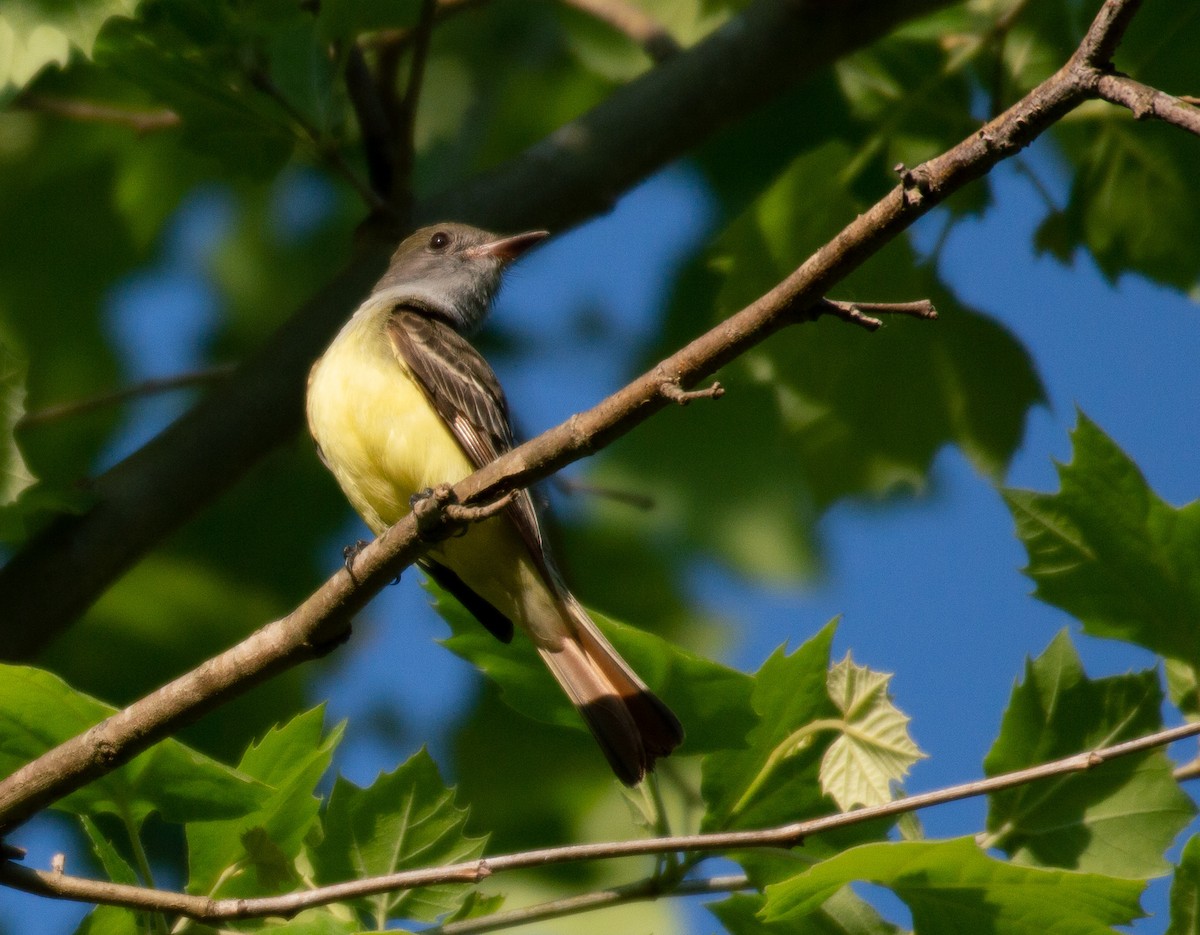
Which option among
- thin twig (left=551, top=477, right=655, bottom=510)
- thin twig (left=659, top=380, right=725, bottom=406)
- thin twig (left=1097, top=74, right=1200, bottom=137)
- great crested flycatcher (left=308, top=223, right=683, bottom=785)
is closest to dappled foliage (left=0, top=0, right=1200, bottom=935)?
great crested flycatcher (left=308, top=223, right=683, bottom=785)

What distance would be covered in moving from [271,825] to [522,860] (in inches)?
34.0

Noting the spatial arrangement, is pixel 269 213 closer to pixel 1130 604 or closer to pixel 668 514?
pixel 668 514

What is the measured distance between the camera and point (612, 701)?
14.5 ft

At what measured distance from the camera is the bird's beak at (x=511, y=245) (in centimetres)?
528

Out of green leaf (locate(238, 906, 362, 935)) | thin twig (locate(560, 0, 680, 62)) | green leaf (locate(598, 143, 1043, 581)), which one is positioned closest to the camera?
green leaf (locate(238, 906, 362, 935))

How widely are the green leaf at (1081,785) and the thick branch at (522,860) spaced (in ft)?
1.71

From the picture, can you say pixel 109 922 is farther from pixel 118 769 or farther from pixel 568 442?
pixel 568 442

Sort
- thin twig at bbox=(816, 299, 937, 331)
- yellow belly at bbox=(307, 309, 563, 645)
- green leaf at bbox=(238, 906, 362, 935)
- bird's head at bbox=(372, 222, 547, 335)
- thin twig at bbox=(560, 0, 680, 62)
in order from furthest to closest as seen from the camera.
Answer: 1. bird's head at bbox=(372, 222, 547, 335)
2. thin twig at bbox=(560, 0, 680, 62)
3. yellow belly at bbox=(307, 309, 563, 645)
4. green leaf at bbox=(238, 906, 362, 935)
5. thin twig at bbox=(816, 299, 937, 331)

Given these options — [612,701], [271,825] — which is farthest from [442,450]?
[271,825]

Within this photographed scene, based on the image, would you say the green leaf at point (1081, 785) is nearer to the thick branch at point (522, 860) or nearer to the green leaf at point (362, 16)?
the thick branch at point (522, 860)

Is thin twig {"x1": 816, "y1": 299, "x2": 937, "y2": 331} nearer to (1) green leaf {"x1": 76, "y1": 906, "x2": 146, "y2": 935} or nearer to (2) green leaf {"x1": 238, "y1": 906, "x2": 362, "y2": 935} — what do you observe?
(2) green leaf {"x1": 238, "y1": 906, "x2": 362, "y2": 935}

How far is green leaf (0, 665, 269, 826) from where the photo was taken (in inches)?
132

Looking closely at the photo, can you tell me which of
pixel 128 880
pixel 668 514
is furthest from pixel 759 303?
pixel 668 514

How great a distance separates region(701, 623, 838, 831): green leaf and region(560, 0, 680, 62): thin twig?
267 cm
